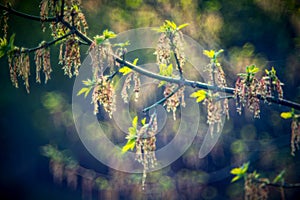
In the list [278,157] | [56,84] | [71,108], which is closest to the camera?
[278,157]

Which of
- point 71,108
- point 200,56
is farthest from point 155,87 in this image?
point 71,108

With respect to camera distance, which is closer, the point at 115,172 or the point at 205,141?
the point at 205,141

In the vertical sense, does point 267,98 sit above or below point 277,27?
below

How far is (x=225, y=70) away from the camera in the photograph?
3248mm

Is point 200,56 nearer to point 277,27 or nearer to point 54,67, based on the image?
point 277,27

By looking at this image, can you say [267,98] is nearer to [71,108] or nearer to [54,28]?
[54,28]

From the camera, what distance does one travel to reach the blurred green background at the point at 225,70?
327 centimetres

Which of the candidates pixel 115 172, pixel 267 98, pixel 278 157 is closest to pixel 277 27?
pixel 278 157

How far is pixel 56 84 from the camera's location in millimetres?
4727

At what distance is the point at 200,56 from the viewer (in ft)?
11.1

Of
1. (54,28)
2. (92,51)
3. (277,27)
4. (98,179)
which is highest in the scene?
(277,27)

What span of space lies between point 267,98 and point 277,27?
171cm

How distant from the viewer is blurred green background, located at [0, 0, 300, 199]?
3.27m

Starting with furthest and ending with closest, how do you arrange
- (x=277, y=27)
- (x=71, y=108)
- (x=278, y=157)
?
(x=71, y=108) < (x=278, y=157) < (x=277, y=27)
